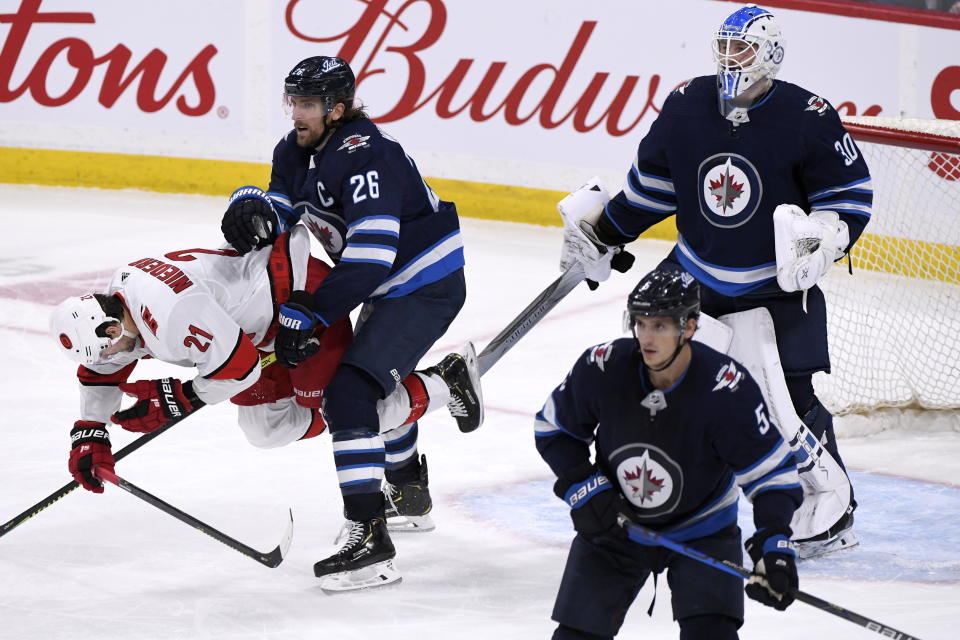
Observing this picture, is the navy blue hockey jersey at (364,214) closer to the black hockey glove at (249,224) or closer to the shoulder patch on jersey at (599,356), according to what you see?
the black hockey glove at (249,224)

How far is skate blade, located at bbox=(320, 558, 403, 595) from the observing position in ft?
11.3

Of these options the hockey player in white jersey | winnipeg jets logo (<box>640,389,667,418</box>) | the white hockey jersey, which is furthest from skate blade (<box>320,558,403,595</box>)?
winnipeg jets logo (<box>640,389,667,418</box>)

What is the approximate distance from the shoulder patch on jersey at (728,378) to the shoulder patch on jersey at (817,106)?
110 centimetres

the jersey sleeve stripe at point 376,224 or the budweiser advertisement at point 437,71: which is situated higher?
the jersey sleeve stripe at point 376,224

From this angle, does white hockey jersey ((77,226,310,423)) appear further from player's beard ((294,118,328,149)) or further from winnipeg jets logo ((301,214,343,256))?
player's beard ((294,118,328,149))

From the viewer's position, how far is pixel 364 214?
3.45m

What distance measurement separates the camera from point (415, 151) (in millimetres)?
7098

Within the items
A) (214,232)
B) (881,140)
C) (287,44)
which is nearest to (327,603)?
(881,140)

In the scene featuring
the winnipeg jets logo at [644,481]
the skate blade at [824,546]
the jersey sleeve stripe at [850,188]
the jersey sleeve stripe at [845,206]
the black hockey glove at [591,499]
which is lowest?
the skate blade at [824,546]

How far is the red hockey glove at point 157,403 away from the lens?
3.38 m

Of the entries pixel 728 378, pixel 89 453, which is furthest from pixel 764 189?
pixel 89 453

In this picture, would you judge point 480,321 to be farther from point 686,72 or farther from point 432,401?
point 432,401

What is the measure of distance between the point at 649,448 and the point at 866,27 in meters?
4.17

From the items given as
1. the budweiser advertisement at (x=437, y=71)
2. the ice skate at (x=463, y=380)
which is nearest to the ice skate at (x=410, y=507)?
the ice skate at (x=463, y=380)
